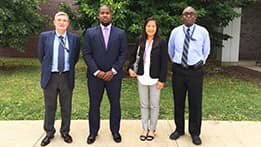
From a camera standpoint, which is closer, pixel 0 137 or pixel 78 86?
pixel 0 137

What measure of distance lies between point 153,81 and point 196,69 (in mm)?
601

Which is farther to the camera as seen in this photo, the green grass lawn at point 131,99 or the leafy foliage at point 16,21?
the leafy foliage at point 16,21

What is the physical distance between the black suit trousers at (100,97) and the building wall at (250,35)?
998cm

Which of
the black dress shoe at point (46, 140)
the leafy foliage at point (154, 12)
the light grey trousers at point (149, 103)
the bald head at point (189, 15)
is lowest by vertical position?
the black dress shoe at point (46, 140)

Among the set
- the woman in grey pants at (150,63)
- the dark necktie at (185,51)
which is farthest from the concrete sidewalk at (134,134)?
the dark necktie at (185,51)

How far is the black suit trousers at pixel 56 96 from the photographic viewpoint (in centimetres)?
448

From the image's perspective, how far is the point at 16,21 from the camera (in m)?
10.2

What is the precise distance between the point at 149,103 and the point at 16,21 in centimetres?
695

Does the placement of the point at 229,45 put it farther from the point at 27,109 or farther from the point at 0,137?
the point at 0,137

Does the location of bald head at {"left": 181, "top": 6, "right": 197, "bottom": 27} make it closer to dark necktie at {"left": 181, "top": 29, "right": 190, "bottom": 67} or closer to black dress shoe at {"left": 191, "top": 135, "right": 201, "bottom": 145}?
dark necktie at {"left": 181, "top": 29, "right": 190, "bottom": 67}

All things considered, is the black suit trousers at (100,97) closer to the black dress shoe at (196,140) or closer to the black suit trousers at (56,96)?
the black suit trousers at (56,96)

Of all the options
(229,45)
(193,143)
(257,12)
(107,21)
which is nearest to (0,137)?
(107,21)

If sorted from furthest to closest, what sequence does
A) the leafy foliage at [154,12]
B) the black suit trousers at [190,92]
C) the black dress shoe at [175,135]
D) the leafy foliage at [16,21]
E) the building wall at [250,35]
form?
the building wall at [250,35] < the leafy foliage at [16,21] < the leafy foliage at [154,12] < the black dress shoe at [175,135] < the black suit trousers at [190,92]

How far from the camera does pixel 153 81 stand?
459 centimetres
